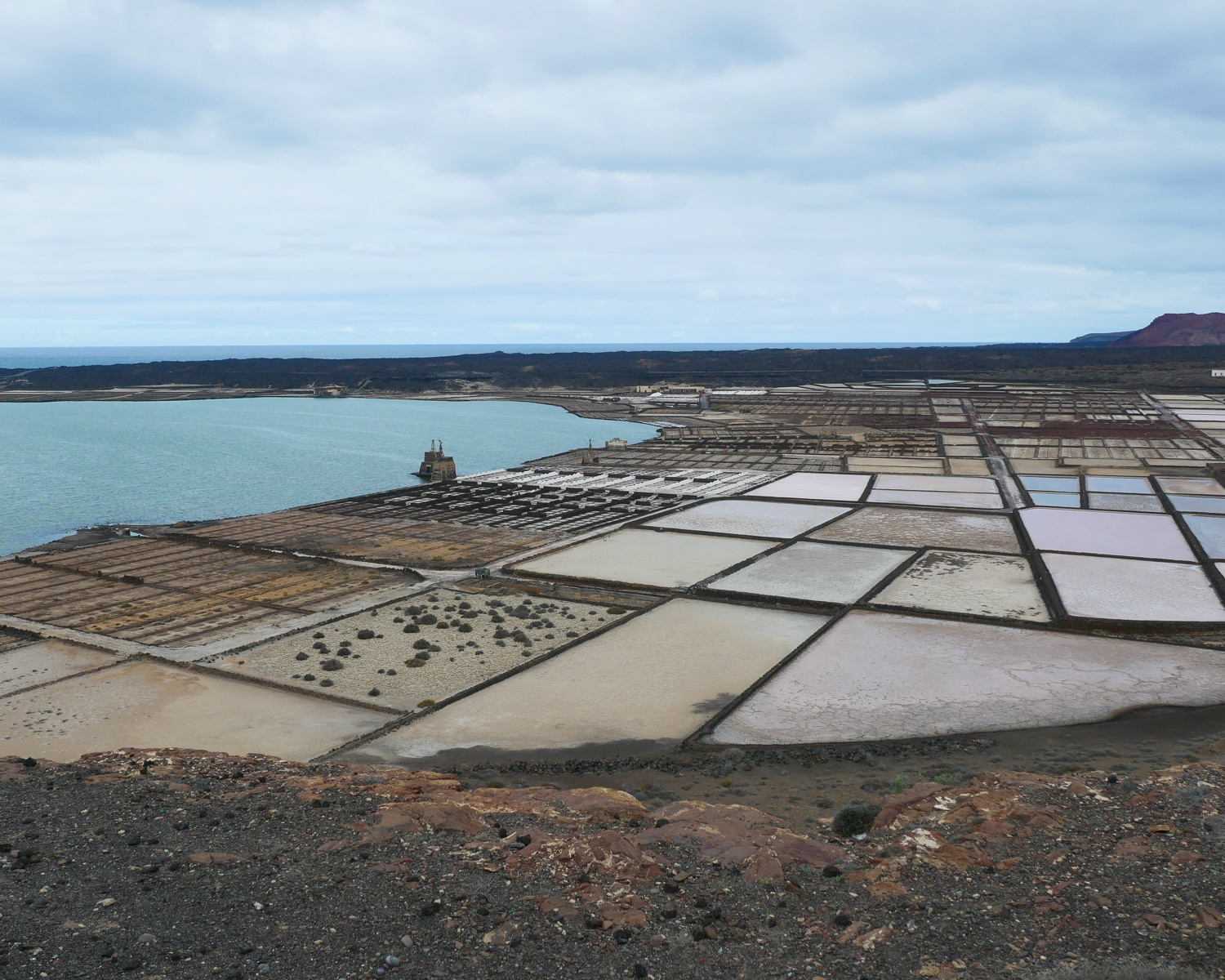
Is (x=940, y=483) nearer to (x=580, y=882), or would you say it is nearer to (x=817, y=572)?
(x=817, y=572)

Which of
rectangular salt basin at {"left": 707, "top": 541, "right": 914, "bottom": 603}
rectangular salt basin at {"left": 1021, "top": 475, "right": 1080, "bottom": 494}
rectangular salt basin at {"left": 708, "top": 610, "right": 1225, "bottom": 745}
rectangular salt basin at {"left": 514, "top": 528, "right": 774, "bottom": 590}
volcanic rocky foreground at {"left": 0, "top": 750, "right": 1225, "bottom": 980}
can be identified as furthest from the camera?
rectangular salt basin at {"left": 1021, "top": 475, "right": 1080, "bottom": 494}

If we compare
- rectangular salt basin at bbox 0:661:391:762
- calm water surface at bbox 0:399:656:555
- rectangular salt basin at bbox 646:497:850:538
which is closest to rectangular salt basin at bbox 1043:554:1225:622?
rectangular salt basin at bbox 646:497:850:538

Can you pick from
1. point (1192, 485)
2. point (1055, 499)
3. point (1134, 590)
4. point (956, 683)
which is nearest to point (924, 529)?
point (1134, 590)

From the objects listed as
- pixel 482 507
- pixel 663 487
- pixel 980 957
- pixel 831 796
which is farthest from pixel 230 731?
pixel 663 487

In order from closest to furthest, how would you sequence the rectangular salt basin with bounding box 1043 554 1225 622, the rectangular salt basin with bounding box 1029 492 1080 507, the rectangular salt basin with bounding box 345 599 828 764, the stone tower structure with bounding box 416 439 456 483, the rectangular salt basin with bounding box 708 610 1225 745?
the rectangular salt basin with bounding box 345 599 828 764 → the rectangular salt basin with bounding box 708 610 1225 745 → the rectangular salt basin with bounding box 1043 554 1225 622 → the rectangular salt basin with bounding box 1029 492 1080 507 → the stone tower structure with bounding box 416 439 456 483

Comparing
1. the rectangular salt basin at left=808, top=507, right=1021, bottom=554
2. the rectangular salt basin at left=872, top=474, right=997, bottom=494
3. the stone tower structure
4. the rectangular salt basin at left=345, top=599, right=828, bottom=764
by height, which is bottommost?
the rectangular salt basin at left=345, top=599, right=828, bottom=764

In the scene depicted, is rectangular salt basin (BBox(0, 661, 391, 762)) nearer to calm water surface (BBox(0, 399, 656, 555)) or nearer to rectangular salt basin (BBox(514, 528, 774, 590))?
rectangular salt basin (BBox(514, 528, 774, 590))

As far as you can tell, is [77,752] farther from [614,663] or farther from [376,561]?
[376,561]

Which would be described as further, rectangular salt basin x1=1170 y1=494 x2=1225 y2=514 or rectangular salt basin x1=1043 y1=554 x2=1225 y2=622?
rectangular salt basin x1=1170 y1=494 x2=1225 y2=514
